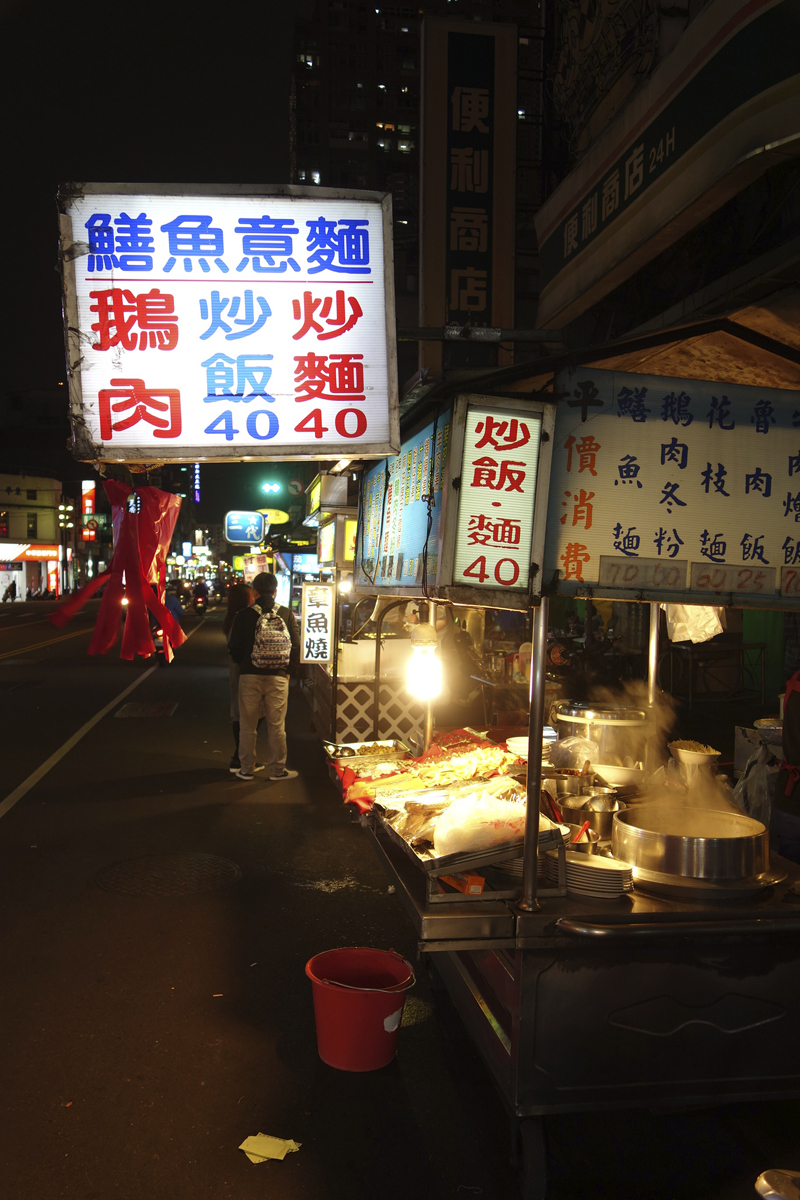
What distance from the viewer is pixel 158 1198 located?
9.83 feet

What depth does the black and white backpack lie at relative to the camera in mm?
9297

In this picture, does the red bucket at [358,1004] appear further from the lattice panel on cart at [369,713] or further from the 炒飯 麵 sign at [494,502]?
the lattice panel on cart at [369,713]

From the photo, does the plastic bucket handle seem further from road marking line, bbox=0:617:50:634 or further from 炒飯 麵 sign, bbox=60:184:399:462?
road marking line, bbox=0:617:50:634

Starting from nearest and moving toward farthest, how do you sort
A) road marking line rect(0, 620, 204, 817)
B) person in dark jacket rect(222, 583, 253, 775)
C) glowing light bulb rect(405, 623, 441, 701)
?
1. glowing light bulb rect(405, 623, 441, 701)
2. road marking line rect(0, 620, 204, 817)
3. person in dark jacket rect(222, 583, 253, 775)

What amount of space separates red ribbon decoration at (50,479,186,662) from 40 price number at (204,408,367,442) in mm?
1621

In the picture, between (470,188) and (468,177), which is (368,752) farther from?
(468,177)

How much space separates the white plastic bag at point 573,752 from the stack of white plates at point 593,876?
137cm

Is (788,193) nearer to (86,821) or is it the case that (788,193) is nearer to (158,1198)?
(158,1198)

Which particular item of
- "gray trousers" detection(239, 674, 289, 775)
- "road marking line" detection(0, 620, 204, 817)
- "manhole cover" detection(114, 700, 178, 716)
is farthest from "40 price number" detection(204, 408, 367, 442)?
"manhole cover" detection(114, 700, 178, 716)

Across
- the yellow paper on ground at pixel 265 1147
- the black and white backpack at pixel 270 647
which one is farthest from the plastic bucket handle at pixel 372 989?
the black and white backpack at pixel 270 647

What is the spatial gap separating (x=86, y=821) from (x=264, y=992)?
409 centimetres

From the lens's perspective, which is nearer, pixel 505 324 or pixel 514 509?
pixel 514 509

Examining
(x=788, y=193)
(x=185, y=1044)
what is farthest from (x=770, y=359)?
(x=185, y=1044)

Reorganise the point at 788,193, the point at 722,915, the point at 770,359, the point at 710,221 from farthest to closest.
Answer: the point at 710,221, the point at 788,193, the point at 770,359, the point at 722,915
